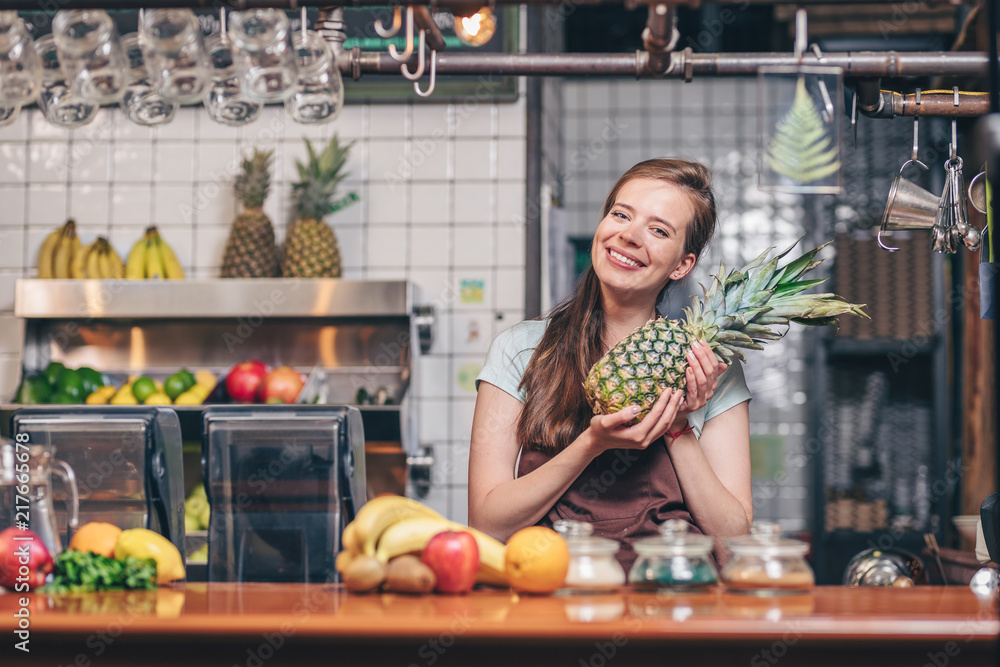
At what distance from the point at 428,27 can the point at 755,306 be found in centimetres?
91

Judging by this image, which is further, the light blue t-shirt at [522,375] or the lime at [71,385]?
the lime at [71,385]

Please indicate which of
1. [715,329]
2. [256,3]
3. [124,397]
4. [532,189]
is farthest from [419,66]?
[124,397]

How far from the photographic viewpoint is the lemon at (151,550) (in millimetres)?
1685

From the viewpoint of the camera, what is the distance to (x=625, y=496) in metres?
2.05

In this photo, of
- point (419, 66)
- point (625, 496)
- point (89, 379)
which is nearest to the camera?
point (419, 66)

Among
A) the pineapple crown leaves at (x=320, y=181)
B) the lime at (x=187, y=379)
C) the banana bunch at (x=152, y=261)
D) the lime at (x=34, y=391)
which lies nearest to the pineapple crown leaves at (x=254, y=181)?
the pineapple crown leaves at (x=320, y=181)

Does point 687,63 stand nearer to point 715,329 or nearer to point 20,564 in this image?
point 715,329

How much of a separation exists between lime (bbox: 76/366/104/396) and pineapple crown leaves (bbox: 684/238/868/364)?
2588 mm

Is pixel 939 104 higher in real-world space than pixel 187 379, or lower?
higher

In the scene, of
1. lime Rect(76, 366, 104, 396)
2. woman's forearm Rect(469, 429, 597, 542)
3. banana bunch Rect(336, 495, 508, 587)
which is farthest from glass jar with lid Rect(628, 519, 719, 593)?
lime Rect(76, 366, 104, 396)

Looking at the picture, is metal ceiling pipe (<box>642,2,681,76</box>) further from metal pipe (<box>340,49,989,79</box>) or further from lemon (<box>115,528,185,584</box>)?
lemon (<box>115,528,185,584</box>)

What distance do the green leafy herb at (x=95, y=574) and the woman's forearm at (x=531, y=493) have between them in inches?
28.3

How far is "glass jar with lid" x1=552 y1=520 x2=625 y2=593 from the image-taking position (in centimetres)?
149

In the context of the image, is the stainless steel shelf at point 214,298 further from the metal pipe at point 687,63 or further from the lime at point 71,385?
the metal pipe at point 687,63
